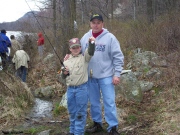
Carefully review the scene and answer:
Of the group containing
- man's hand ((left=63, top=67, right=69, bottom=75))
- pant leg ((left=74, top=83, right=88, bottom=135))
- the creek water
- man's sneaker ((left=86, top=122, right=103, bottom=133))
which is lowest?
the creek water

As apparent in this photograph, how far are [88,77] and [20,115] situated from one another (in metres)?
2.28

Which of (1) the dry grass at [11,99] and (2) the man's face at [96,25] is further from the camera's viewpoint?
(1) the dry grass at [11,99]

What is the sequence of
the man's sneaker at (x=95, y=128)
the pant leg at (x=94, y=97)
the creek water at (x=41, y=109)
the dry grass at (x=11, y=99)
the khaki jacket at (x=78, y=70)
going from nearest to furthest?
1. the khaki jacket at (x=78, y=70)
2. the pant leg at (x=94, y=97)
3. the man's sneaker at (x=95, y=128)
4. the dry grass at (x=11, y=99)
5. the creek water at (x=41, y=109)

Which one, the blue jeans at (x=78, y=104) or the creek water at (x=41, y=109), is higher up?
the blue jeans at (x=78, y=104)

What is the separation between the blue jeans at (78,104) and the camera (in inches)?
161

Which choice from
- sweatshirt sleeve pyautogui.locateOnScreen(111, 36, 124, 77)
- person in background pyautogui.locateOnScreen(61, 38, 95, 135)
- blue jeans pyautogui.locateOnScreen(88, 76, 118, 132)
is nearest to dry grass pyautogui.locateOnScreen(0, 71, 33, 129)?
person in background pyautogui.locateOnScreen(61, 38, 95, 135)

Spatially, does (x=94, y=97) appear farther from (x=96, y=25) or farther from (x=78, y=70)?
(x=96, y=25)

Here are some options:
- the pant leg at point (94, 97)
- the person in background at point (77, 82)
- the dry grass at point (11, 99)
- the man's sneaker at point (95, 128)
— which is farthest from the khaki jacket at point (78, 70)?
the dry grass at point (11, 99)

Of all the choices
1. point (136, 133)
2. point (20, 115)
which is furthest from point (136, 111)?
point (20, 115)

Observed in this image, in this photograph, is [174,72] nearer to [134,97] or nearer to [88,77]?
[134,97]

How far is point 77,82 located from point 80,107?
39 centimetres

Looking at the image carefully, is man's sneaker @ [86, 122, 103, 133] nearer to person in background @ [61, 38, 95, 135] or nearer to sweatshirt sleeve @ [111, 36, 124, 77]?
person in background @ [61, 38, 95, 135]

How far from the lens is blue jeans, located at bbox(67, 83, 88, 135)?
4090mm

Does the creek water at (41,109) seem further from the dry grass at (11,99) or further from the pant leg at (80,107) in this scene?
the pant leg at (80,107)
